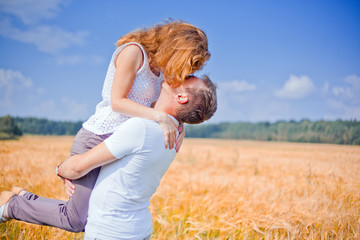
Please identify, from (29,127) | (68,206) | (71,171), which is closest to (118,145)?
(71,171)

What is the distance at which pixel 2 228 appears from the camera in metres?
3.05

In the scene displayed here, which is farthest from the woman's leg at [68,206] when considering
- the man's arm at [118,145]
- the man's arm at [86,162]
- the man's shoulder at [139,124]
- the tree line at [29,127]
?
the tree line at [29,127]

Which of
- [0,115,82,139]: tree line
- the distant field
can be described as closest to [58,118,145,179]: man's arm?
the distant field

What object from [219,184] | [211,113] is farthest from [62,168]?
[219,184]

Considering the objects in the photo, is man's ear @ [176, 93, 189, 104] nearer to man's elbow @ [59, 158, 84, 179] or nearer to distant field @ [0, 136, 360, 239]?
man's elbow @ [59, 158, 84, 179]

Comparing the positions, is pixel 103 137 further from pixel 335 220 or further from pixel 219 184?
pixel 219 184

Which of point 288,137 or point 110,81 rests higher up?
point 110,81

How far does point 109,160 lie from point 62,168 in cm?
42

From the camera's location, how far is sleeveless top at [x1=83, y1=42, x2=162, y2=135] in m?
2.02

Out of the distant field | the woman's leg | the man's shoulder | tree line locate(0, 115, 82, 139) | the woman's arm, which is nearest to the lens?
the man's shoulder

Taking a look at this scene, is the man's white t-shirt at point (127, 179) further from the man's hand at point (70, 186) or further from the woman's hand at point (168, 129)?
the man's hand at point (70, 186)

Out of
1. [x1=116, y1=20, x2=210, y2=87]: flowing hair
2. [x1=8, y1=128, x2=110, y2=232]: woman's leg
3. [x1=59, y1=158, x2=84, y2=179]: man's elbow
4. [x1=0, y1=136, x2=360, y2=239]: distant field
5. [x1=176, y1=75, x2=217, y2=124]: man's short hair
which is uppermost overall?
[x1=116, y1=20, x2=210, y2=87]: flowing hair

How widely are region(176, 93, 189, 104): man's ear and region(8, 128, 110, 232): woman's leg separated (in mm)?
637

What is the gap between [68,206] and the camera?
2.00 meters
